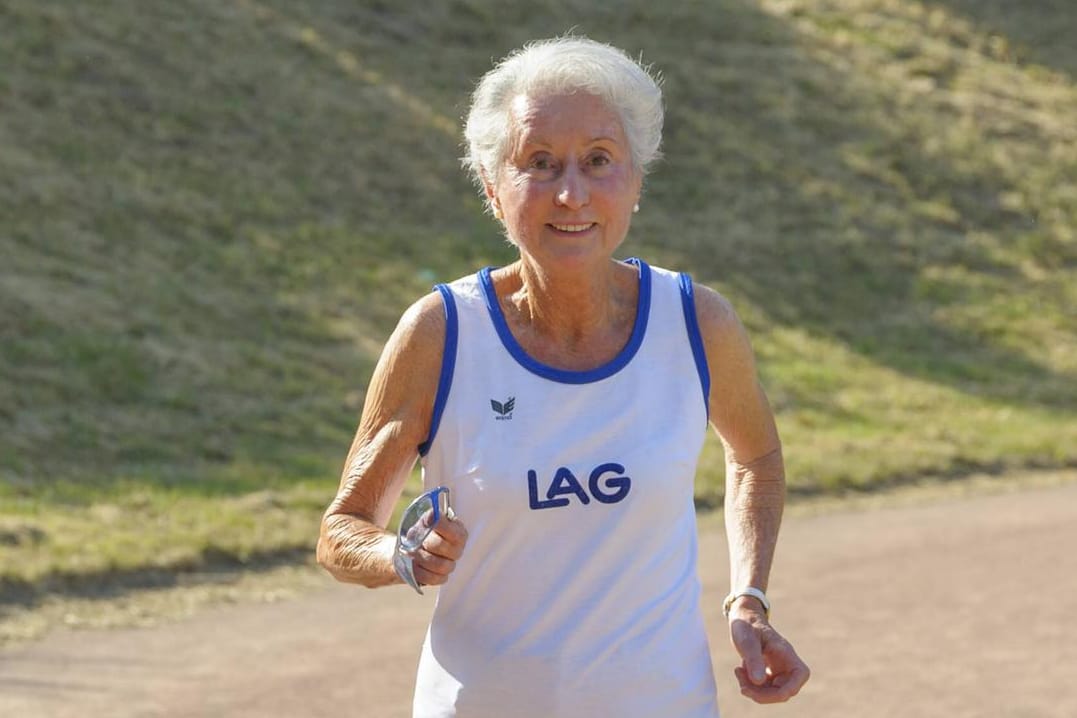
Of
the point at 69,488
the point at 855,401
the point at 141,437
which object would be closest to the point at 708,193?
the point at 855,401

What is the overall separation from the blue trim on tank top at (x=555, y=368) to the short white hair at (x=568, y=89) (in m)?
0.21

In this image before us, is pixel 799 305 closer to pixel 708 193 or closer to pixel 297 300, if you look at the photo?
pixel 708 193

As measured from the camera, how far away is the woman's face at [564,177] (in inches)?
114

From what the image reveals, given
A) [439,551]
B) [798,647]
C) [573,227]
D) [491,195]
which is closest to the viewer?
[439,551]

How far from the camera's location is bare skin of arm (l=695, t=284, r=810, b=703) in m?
2.95

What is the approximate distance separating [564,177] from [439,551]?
2.35ft

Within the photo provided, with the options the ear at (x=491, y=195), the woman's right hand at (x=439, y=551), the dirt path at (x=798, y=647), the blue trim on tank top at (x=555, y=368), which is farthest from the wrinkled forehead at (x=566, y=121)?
the dirt path at (x=798, y=647)

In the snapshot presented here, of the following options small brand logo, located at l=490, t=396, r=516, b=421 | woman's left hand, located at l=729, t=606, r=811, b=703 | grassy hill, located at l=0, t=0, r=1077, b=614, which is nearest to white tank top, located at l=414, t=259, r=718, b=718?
small brand logo, located at l=490, t=396, r=516, b=421

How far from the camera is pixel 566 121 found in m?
2.91

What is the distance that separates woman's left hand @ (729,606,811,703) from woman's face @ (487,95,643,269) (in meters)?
0.67

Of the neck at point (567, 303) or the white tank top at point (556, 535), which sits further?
the neck at point (567, 303)

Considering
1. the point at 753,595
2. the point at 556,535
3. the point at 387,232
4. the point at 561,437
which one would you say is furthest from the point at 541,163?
the point at 387,232

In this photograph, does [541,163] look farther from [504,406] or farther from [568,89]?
[504,406]

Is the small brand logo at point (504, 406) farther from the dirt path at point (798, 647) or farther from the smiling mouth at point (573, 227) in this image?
the dirt path at point (798, 647)
